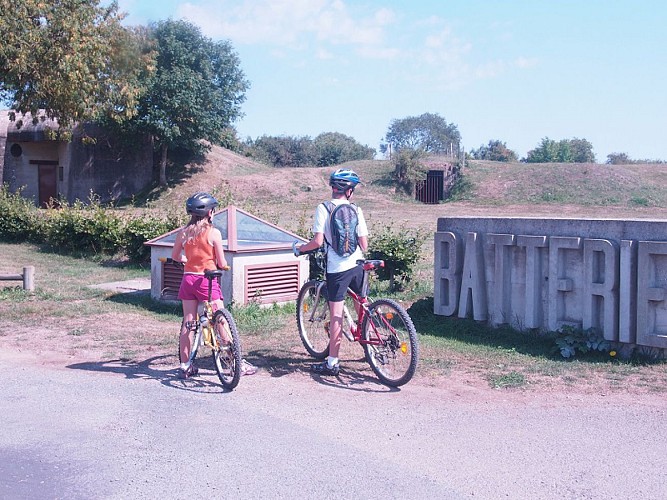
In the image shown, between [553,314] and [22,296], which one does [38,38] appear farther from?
[553,314]

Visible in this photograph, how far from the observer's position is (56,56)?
1394 centimetres

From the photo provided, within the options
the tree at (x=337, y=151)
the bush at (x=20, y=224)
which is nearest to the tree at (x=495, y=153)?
the tree at (x=337, y=151)

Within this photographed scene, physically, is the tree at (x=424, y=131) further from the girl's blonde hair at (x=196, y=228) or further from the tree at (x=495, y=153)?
the girl's blonde hair at (x=196, y=228)

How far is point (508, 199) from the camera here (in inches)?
1561

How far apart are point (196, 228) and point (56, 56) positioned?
8.90 meters

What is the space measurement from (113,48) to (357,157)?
52.7m

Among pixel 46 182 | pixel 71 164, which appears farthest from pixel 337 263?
pixel 46 182

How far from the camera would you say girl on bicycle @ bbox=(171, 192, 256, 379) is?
663 cm

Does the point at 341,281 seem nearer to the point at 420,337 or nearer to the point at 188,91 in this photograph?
the point at 420,337

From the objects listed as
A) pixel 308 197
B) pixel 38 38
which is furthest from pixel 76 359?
pixel 308 197

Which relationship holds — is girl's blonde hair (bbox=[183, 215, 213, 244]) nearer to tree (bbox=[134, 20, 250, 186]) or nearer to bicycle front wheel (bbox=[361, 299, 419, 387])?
bicycle front wheel (bbox=[361, 299, 419, 387])

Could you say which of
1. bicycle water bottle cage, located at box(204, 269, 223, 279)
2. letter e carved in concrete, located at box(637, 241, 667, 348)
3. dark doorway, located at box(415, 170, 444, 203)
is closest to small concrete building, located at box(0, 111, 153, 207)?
dark doorway, located at box(415, 170, 444, 203)

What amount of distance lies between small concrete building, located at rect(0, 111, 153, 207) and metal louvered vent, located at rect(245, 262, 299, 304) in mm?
28100

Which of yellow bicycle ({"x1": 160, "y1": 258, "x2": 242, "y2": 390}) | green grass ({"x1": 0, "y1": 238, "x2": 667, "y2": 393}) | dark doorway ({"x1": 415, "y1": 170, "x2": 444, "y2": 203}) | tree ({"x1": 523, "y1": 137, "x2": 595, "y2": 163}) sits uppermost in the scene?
tree ({"x1": 523, "y1": 137, "x2": 595, "y2": 163})
